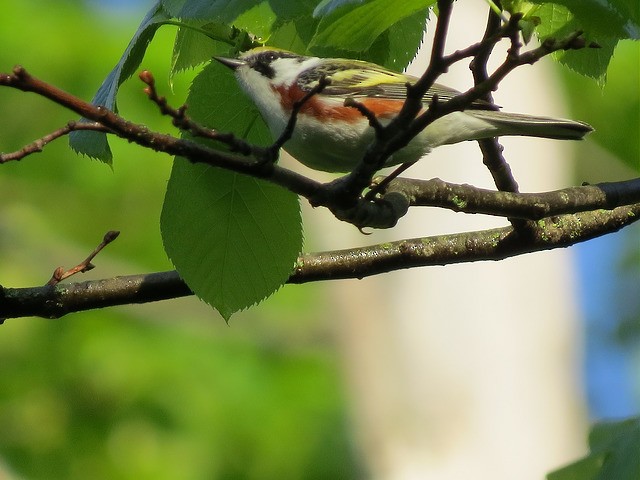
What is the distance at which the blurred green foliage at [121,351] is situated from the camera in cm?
1087

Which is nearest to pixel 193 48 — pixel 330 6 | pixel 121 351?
pixel 330 6

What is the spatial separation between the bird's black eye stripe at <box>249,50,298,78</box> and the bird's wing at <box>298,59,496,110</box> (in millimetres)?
137

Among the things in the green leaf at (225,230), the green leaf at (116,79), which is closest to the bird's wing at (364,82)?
the green leaf at (225,230)

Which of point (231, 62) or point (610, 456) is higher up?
point (231, 62)

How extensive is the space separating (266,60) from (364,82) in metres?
0.59

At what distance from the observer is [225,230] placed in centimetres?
273

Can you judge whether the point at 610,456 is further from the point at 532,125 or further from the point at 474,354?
the point at 474,354

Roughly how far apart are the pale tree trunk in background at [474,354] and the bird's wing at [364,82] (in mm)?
5172

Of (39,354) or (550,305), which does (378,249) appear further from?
(39,354)

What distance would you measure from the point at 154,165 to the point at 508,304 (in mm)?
5215

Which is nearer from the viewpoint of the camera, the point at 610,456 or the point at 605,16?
the point at 605,16

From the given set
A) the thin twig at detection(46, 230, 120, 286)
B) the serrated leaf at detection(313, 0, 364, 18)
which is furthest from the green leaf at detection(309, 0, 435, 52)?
the thin twig at detection(46, 230, 120, 286)

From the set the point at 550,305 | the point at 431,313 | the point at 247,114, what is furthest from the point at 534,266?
the point at 247,114

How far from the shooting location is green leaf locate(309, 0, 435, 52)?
75.2 inches
